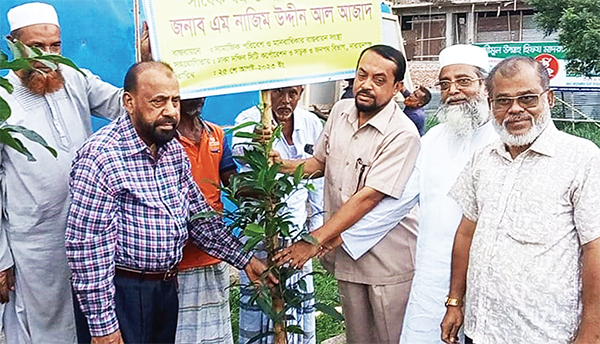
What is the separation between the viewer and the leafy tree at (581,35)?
46.0 ft

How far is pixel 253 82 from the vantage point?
289 cm

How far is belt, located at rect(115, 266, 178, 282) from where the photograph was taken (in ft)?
9.11

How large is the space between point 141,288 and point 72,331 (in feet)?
2.39

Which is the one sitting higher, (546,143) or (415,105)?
(415,105)

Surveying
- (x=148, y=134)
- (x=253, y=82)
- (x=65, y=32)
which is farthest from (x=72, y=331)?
(x=65, y=32)

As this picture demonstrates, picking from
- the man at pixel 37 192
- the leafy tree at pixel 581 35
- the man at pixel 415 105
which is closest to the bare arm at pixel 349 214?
the man at pixel 37 192

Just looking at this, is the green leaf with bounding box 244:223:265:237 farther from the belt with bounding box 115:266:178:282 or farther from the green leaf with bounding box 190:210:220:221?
the belt with bounding box 115:266:178:282

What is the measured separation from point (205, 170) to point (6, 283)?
1.02m

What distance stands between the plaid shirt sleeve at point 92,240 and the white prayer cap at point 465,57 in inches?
62.9

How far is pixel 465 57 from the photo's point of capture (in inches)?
122

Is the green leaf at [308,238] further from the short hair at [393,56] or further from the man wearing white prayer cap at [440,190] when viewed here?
the short hair at [393,56]

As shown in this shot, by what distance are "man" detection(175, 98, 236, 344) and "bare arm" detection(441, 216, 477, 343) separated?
1098 millimetres

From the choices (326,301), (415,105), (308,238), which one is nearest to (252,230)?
(308,238)

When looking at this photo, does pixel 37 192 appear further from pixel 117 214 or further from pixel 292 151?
pixel 292 151
